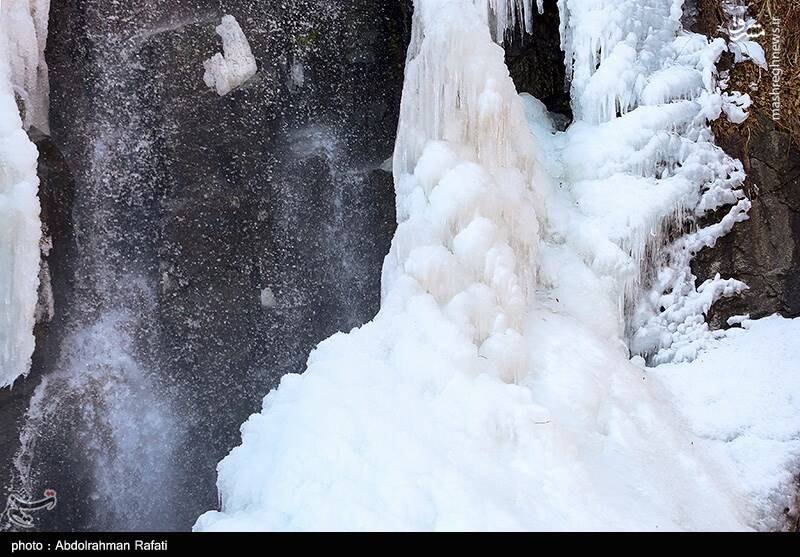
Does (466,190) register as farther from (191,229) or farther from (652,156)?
(191,229)

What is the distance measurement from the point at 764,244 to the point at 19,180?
16.9 ft

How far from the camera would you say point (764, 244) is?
17.1ft

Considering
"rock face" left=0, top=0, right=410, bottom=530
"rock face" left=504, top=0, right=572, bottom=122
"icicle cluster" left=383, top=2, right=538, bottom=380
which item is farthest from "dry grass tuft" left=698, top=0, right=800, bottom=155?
"rock face" left=0, top=0, right=410, bottom=530

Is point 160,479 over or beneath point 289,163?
beneath

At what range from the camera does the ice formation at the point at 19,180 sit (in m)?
4.28

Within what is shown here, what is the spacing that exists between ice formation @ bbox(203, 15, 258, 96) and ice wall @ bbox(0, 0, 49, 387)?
1.13 m

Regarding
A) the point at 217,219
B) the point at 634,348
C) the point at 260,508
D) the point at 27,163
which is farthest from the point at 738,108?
the point at 27,163

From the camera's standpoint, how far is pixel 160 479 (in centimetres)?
494

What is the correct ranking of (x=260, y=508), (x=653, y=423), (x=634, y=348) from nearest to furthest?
1. (x=260, y=508)
2. (x=653, y=423)
3. (x=634, y=348)

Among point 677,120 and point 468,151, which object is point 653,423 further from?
point 677,120

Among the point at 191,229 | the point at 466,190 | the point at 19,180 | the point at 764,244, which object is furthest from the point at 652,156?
the point at 19,180

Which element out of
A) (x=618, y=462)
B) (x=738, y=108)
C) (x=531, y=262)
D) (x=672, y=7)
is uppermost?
(x=672, y=7)

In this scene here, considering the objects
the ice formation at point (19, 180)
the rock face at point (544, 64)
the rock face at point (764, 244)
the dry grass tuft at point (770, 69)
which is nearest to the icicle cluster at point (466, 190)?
the rock face at point (544, 64)

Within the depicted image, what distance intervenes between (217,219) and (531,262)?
7.66 ft
